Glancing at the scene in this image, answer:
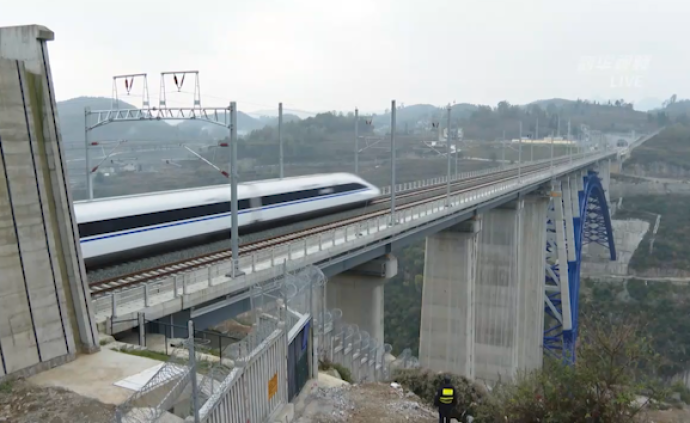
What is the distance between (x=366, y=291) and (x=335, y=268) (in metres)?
4.59

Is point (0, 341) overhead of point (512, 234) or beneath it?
overhead

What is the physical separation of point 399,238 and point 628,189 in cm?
11108

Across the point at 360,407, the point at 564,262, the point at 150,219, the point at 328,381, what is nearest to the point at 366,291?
the point at 150,219

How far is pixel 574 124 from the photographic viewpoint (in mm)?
192125

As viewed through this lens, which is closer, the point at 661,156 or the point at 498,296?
the point at 498,296

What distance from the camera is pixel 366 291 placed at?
80.4 ft

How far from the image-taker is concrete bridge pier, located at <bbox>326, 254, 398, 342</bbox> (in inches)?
950

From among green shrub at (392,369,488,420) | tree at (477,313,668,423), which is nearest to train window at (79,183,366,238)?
green shrub at (392,369,488,420)

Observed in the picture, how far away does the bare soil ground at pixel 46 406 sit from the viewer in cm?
834

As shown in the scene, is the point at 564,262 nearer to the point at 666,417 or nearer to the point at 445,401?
the point at 666,417

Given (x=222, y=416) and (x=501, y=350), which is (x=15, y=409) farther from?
(x=501, y=350)

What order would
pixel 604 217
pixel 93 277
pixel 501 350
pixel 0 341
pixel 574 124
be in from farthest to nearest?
pixel 574 124 < pixel 604 217 < pixel 501 350 < pixel 93 277 < pixel 0 341

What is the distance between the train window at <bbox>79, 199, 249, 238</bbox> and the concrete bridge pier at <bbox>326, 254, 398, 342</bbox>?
5.22 m

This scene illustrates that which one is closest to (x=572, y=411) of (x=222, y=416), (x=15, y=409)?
(x=222, y=416)
